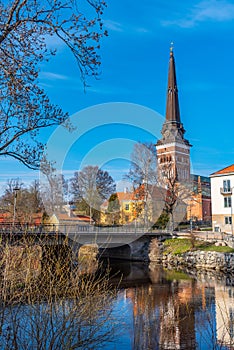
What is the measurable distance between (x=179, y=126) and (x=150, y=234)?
41.6m

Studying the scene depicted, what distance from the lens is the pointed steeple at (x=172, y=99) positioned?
2817 inches

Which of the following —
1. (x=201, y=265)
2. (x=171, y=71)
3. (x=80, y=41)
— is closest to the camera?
(x=80, y=41)

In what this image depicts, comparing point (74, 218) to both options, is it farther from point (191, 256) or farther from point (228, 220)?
point (228, 220)

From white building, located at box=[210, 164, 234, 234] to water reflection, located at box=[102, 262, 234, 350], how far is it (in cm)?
1520

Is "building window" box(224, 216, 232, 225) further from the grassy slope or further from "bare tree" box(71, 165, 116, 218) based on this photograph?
"bare tree" box(71, 165, 116, 218)

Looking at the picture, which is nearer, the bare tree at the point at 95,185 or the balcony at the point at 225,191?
the bare tree at the point at 95,185

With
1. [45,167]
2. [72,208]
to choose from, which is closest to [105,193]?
[72,208]

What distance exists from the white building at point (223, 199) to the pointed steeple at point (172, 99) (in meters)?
33.1

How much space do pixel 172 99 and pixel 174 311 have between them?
6223 centimetres

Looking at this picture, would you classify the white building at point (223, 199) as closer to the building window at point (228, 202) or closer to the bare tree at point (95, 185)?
the building window at point (228, 202)

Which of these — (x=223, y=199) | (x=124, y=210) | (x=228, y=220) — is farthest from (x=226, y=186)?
(x=124, y=210)

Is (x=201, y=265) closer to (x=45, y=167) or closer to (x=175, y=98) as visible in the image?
(x=45, y=167)

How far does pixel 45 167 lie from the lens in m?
6.73

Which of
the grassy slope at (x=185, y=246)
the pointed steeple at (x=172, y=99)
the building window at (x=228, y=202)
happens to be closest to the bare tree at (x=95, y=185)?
the grassy slope at (x=185, y=246)
